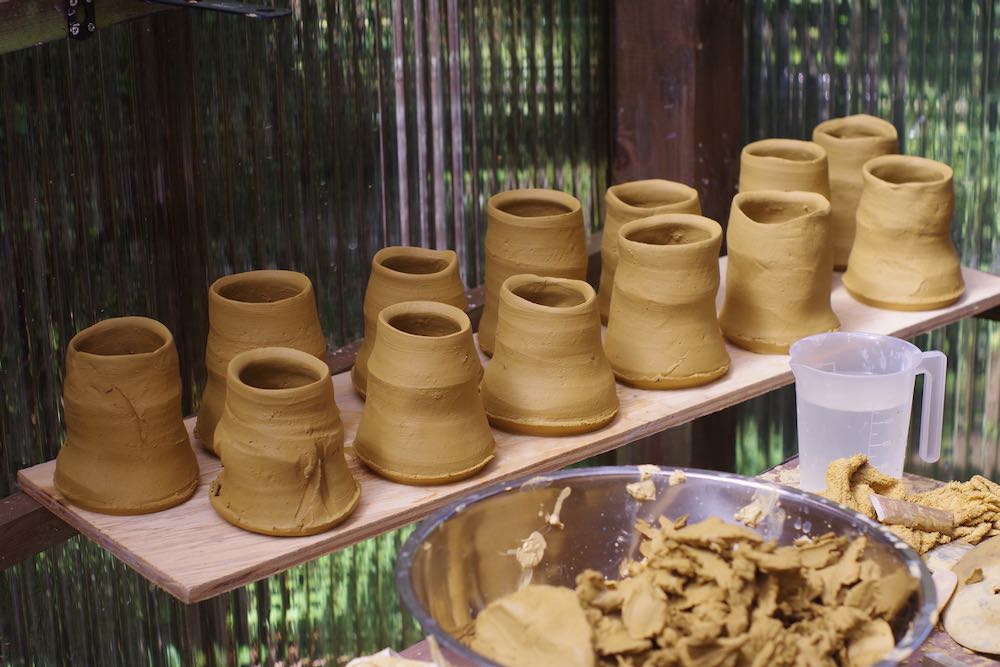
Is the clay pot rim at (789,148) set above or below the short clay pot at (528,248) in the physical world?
above

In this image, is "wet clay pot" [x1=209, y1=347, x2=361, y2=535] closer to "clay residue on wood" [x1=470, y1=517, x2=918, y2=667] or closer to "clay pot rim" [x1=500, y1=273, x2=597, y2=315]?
"clay pot rim" [x1=500, y1=273, x2=597, y2=315]

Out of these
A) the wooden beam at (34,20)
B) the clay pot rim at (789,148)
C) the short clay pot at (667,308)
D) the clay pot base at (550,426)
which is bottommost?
the clay pot base at (550,426)

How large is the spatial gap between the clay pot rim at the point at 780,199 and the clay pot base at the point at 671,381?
0.86 ft

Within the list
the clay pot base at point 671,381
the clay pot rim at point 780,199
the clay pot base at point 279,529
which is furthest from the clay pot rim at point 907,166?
the clay pot base at point 279,529

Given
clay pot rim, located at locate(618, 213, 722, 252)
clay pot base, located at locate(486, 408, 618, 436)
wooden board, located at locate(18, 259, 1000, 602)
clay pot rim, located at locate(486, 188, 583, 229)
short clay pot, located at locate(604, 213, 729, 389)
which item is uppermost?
clay pot rim, located at locate(486, 188, 583, 229)

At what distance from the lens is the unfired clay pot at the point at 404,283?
2062 mm

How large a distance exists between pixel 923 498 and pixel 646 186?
2.66ft

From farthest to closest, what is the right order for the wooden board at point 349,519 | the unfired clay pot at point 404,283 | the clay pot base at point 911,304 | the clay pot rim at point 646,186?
the clay pot base at point 911,304 < the clay pot rim at point 646,186 < the unfired clay pot at point 404,283 < the wooden board at point 349,519

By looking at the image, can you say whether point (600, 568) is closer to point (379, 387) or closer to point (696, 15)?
point (379, 387)

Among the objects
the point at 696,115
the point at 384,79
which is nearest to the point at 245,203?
the point at 384,79

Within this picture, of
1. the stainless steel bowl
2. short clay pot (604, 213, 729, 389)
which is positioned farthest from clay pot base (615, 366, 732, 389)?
the stainless steel bowl

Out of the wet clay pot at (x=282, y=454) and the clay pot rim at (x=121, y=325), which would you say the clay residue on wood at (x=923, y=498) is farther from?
the clay pot rim at (x=121, y=325)

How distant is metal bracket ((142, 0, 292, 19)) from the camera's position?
6.53ft

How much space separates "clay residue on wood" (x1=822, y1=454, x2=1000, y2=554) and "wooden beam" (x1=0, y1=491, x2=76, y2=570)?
1.05 meters
